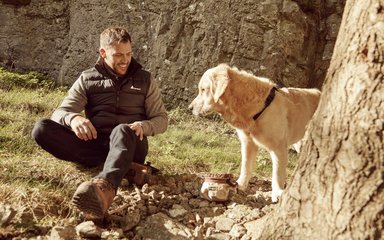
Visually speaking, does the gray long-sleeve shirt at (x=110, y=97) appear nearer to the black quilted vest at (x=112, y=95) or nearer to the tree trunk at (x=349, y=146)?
the black quilted vest at (x=112, y=95)

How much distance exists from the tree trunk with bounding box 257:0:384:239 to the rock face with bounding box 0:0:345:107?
235 inches

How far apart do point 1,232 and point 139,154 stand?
174 centimetres

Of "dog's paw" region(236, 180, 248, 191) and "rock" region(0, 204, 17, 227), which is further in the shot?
"dog's paw" region(236, 180, 248, 191)

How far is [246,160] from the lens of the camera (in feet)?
15.0

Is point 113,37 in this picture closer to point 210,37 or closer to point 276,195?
point 276,195

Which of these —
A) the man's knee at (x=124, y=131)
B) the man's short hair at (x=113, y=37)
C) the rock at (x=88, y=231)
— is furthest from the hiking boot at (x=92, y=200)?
the man's short hair at (x=113, y=37)

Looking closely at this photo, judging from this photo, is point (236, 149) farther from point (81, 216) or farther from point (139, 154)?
point (81, 216)

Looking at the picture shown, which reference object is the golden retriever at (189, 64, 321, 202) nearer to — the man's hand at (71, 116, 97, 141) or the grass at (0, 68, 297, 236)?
the grass at (0, 68, 297, 236)

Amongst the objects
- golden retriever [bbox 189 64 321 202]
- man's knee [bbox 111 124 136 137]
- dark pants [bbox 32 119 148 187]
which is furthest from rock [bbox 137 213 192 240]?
golden retriever [bbox 189 64 321 202]

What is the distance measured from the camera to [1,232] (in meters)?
2.68

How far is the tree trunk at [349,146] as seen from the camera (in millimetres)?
2064

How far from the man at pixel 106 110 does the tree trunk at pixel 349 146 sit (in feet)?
5.87

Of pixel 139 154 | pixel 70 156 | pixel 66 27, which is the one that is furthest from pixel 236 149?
pixel 66 27

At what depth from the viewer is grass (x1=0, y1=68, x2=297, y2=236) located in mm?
3158
